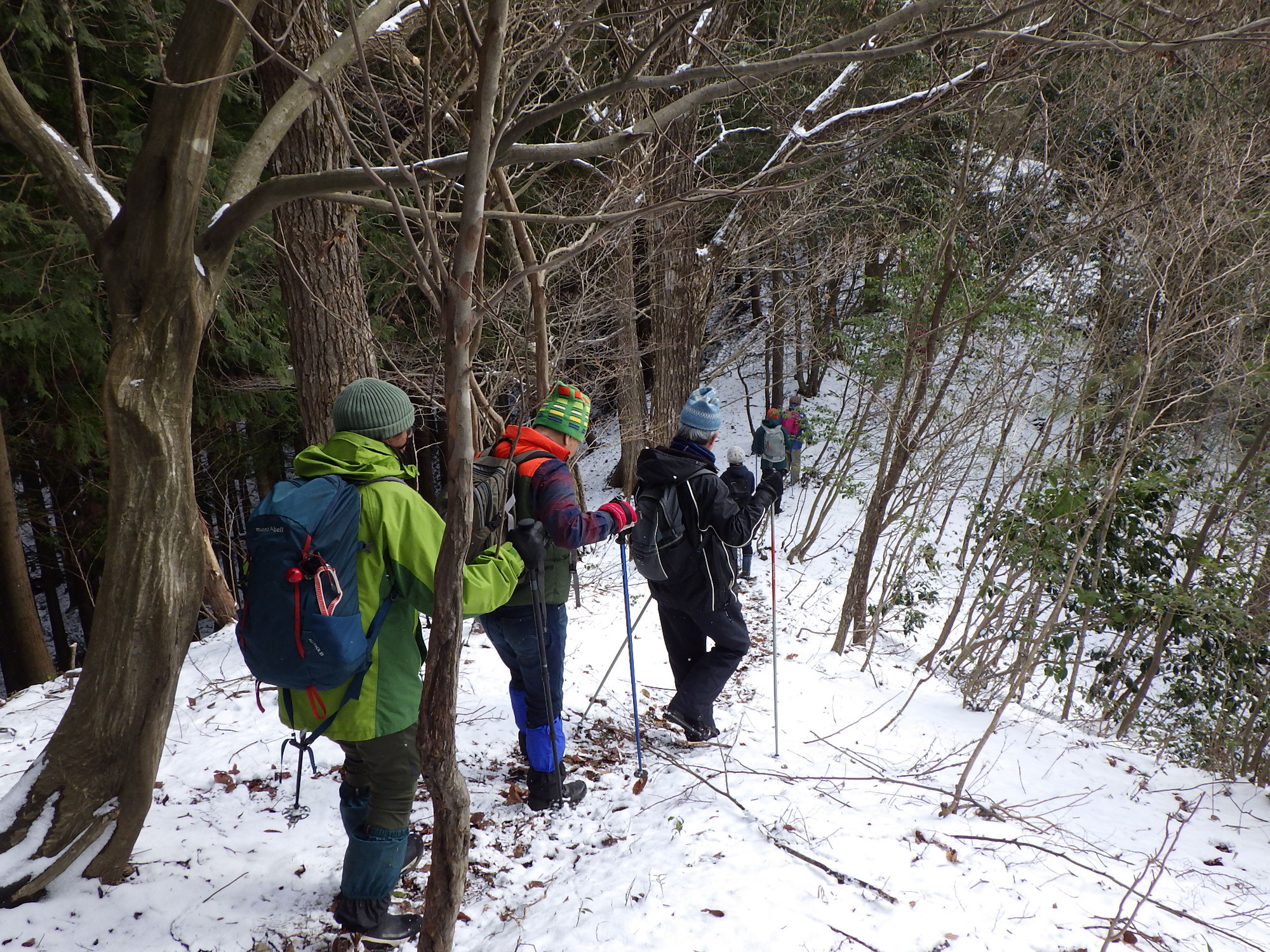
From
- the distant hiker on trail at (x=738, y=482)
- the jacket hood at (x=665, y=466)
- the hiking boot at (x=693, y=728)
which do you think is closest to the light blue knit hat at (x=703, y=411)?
the jacket hood at (x=665, y=466)

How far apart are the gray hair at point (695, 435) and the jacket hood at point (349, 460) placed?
1.88m

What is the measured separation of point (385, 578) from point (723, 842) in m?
2.00

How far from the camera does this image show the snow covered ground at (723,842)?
2703mm

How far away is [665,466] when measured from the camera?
154 inches

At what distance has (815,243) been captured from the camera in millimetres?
13492

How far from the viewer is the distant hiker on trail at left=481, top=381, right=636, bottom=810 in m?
3.14

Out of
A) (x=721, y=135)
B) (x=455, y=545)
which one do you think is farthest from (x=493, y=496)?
(x=721, y=135)

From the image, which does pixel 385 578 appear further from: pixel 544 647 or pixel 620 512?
pixel 620 512

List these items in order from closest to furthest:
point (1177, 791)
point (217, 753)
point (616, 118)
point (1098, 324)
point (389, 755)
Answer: point (389, 755), point (217, 753), point (1177, 791), point (616, 118), point (1098, 324)

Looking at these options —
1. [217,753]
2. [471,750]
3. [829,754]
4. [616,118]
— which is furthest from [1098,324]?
[217,753]

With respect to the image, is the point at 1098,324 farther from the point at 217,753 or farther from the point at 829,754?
the point at 217,753

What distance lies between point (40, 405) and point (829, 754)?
899cm

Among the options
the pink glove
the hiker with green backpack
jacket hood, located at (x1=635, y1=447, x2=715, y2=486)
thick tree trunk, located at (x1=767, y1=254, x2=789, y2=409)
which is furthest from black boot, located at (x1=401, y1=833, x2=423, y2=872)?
thick tree trunk, located at (x1=767, y1=254, x2=789, y2=409)

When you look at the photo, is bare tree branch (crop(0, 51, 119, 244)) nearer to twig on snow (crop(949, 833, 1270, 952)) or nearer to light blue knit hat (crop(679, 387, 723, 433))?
light blue knit hat (crop(679, 387, 723, 433))
